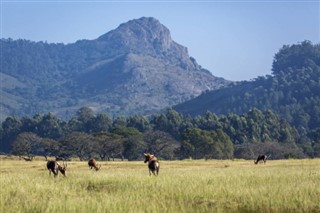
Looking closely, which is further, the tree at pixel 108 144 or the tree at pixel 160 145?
the tree at pixel 160 145

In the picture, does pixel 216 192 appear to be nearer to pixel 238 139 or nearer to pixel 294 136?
pixel 238 139

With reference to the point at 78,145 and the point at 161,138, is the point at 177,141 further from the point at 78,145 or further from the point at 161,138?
the point at 78,145

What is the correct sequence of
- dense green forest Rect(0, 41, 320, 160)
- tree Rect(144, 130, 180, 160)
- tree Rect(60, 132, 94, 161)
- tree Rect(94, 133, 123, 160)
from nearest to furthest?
tree Rect(94, 133, 123, 160) < tree Rect(60, 132, 94, 161) < dense green forest Rect(0, 41, 320, 160) < tree Rect(144, 130, 180, 160)

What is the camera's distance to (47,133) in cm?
15350

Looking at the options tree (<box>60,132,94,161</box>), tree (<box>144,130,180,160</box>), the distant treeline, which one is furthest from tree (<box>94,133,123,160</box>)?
tree (<box>144,130,180,160</box>)

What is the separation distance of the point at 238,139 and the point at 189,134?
3761 cm

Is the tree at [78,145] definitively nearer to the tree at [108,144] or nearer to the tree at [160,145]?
the tree at [108,144]

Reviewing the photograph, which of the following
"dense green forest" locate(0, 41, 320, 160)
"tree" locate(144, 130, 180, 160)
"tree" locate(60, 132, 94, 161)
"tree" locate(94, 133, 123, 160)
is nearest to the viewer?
"tree" locate(94, 133, 123, 160)

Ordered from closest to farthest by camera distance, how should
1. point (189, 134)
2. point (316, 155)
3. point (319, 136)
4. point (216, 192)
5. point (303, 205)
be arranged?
point (303, 205) < point (216, 192) < point (189, 134) < point (316, 155) < point (319, 136)

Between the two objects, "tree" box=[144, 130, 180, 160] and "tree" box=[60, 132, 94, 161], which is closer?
"tree" box=[60, 132, 94, 161]

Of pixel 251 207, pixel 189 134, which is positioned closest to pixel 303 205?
pixel 251 207

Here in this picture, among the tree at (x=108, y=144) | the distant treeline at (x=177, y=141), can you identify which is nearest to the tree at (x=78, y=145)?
the distant treeline at (x=177, y=141)

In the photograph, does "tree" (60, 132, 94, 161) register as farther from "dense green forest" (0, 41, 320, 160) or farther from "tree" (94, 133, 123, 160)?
"tree" (94, 133, 123, 160)

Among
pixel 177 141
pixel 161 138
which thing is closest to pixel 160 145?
pixel 161 138
